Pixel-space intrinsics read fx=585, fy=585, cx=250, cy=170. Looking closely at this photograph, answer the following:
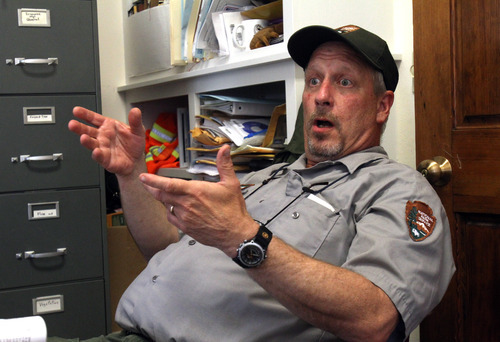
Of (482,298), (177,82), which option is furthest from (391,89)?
(177,82)

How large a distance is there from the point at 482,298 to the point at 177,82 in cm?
134

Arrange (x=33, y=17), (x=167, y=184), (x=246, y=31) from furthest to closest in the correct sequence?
(x=33, y=17)
(x=246, y=31)
(x=167, y=184)

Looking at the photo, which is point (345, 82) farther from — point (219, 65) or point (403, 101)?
point (219, 65)

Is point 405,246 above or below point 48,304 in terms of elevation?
above

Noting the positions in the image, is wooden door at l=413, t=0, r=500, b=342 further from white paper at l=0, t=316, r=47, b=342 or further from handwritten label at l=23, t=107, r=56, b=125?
handwritten label at l=23, t=107, r=56, b=125

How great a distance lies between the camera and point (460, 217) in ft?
4.71

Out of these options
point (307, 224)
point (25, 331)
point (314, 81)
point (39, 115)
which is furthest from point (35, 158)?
point (25, 331)

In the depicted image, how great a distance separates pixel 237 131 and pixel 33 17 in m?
A: 0.79

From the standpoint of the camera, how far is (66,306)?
2061 mm

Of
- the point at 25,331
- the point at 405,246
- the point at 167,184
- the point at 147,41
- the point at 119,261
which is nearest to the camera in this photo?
the point at 25,331

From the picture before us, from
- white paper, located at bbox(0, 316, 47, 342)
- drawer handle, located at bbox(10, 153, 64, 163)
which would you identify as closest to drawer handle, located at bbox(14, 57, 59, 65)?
drawer handle, located at bbox(10, 153, 64, 163)

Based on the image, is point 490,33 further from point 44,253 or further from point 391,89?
point 44,253

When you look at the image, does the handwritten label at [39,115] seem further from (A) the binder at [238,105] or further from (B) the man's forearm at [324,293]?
(B) the man's forearm at [324,293]

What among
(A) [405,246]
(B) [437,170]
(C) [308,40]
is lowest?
(A) [405,246]
